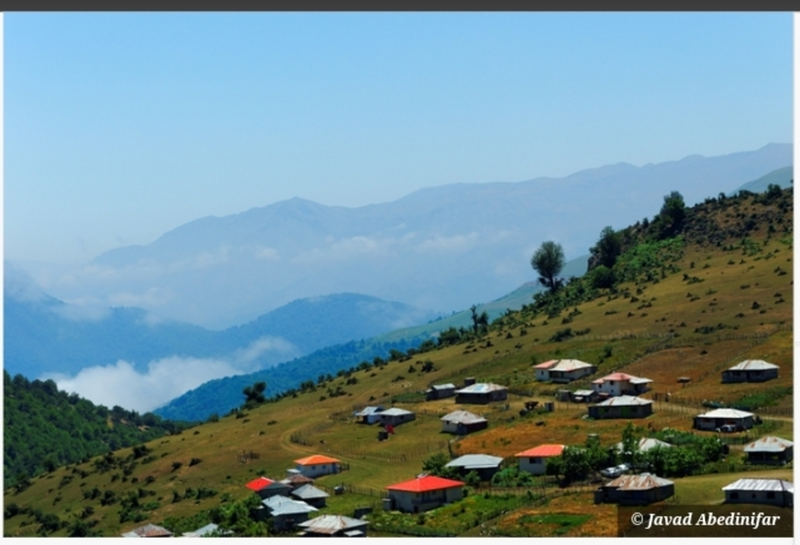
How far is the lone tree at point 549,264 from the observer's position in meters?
54.3

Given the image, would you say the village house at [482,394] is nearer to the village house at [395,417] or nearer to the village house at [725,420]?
the village house at [395,417]

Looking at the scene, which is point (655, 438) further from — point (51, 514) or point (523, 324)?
point (523, 324)

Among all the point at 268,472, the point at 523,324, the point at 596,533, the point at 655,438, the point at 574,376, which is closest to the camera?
the point at 596,533

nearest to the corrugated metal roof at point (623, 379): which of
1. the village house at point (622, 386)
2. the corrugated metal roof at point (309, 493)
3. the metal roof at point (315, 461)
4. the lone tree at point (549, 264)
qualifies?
the village house at point (622, 386)

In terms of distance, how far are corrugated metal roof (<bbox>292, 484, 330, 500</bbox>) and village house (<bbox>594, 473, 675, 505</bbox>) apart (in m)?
7.06

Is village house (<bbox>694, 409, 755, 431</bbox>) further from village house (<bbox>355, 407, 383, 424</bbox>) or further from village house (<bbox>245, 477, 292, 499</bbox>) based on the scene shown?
village house (<bbox>355, 407, 383, 424</bbox>)

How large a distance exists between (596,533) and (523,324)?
31160 millimetres

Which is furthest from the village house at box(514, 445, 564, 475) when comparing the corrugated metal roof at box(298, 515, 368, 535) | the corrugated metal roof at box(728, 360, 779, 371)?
the corrugated metal roof at box(728, 360, 779, 371)

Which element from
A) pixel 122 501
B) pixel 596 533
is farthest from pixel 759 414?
pixel 122 501

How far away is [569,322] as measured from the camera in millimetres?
41719

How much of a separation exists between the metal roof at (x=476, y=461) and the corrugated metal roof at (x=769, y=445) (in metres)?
5.26

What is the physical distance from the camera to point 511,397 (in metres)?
31.9

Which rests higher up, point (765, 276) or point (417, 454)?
point (765, 276)

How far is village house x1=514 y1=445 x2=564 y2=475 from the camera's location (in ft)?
72.0
